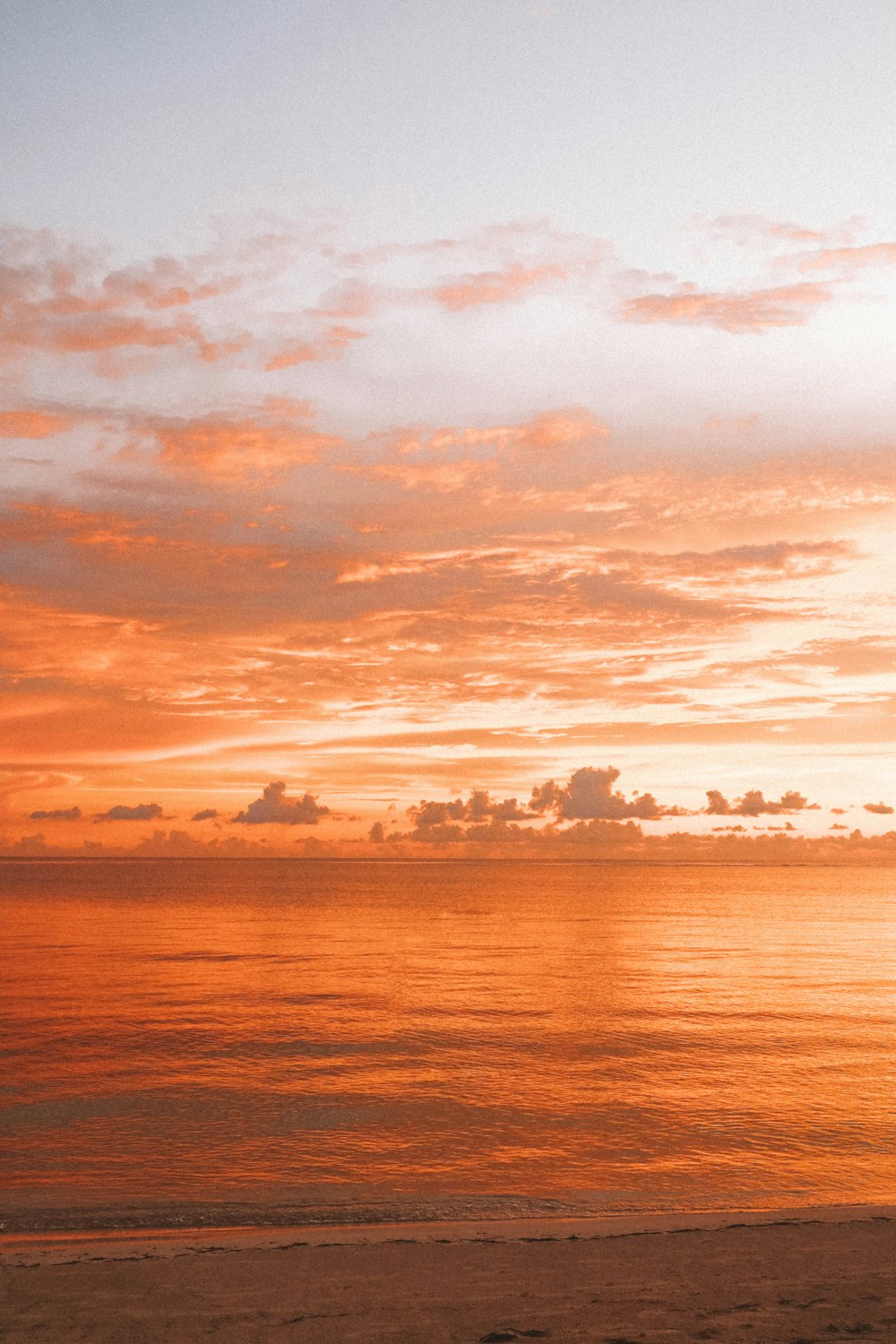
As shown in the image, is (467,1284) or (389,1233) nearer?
(467,1284)

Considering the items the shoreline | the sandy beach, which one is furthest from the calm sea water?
the sandy beach

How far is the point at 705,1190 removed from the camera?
65.0 ft

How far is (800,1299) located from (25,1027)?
33.7 meters

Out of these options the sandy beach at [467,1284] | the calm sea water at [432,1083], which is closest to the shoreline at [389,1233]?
the sandy beach at [467,1284]

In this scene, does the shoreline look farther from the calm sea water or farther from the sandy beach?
the calm sea water

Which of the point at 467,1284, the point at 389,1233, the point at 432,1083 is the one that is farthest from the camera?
the point at 432,1083

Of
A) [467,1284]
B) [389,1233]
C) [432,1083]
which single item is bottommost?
[432,1083]

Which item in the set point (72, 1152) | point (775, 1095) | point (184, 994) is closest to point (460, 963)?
point (184, 994)

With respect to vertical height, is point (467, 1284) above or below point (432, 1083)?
above

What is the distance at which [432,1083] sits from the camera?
96.6ft

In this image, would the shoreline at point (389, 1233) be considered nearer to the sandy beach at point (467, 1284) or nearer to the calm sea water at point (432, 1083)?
the sandy beach at point (467, 1284)

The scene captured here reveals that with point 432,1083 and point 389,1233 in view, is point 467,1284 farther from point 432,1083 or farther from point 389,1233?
point 432,1083

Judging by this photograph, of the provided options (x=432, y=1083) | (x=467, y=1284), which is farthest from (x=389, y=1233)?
(x=432, y=1083)

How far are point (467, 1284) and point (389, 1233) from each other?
12.1 ft
